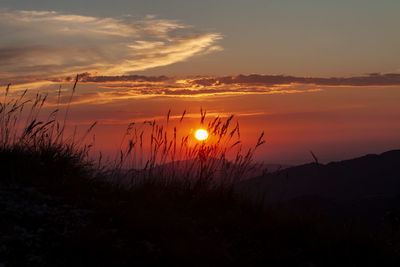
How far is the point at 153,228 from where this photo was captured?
19.7ft

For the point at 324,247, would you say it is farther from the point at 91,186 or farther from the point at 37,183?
the point at 37,183

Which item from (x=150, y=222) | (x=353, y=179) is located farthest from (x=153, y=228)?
(x=353, y=179)

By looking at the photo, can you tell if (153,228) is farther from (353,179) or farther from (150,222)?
(353,179)

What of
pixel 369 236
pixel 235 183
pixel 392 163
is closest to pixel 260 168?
pixel 235 183

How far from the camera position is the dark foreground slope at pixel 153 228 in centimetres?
538

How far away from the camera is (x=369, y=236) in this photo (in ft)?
21.6

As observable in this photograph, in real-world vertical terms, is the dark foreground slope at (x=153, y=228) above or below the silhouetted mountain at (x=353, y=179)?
above

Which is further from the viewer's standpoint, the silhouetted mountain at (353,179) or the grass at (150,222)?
the silhouetted mountain at (353,179)

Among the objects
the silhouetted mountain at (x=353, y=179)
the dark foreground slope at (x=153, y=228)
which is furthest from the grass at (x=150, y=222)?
the silhouetted mountain at (x=353, y=179)

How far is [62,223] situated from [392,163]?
228 ft

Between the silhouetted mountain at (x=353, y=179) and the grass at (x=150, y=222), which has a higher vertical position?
the grass at (x=150, y=222)

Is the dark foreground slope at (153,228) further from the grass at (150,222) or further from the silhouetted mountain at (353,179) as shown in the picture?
the silhouetted mountain at (353,179)

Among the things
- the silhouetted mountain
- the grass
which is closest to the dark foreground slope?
the grass

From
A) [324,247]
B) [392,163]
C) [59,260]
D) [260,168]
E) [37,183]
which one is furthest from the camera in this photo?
[392,163]
